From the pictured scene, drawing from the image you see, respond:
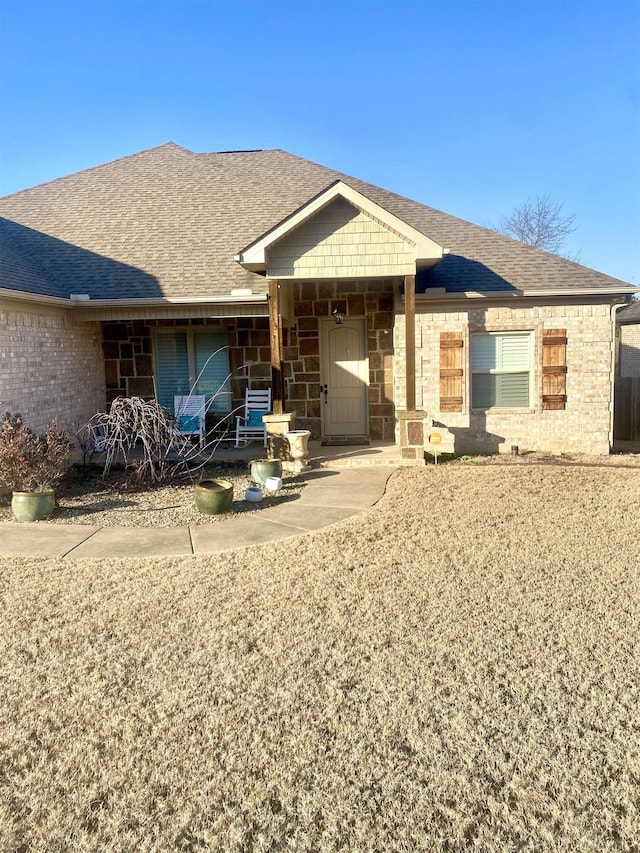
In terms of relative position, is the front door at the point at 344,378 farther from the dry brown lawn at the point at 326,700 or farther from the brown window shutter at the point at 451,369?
the dry brown lawn at the point at 326,700

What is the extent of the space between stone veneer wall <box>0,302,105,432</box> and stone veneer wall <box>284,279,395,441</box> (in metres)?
3.64

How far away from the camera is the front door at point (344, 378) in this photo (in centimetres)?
1123

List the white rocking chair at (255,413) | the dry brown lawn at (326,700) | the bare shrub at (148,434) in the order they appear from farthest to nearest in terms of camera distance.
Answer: the white rocking chair at (255,413)
the bare shrub at (148,434)
the dry brown lawn at (326,700)

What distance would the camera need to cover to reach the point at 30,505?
660cm

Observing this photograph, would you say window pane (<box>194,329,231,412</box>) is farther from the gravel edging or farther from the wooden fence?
the wooden fence

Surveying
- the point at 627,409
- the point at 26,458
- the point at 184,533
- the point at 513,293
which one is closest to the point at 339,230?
the point at 513,293

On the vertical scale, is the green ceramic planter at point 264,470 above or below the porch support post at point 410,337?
below

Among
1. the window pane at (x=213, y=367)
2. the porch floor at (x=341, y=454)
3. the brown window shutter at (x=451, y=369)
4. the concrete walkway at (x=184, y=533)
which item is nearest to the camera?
the concrete walkway at (x=184, y=533)

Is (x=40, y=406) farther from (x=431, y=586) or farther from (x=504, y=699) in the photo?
(x=504, y=699)

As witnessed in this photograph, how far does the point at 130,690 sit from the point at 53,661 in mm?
646

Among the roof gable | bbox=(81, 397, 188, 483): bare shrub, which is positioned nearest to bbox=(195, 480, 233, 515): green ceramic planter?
bbox=(81, 397, 188, 483): bare shrub

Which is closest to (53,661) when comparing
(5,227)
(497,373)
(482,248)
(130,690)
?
(130,690)

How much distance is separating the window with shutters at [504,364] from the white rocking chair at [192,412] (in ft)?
15.9

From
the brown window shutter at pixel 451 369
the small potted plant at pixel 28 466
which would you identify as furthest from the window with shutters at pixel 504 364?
the small potted plant at pixel 28 466
